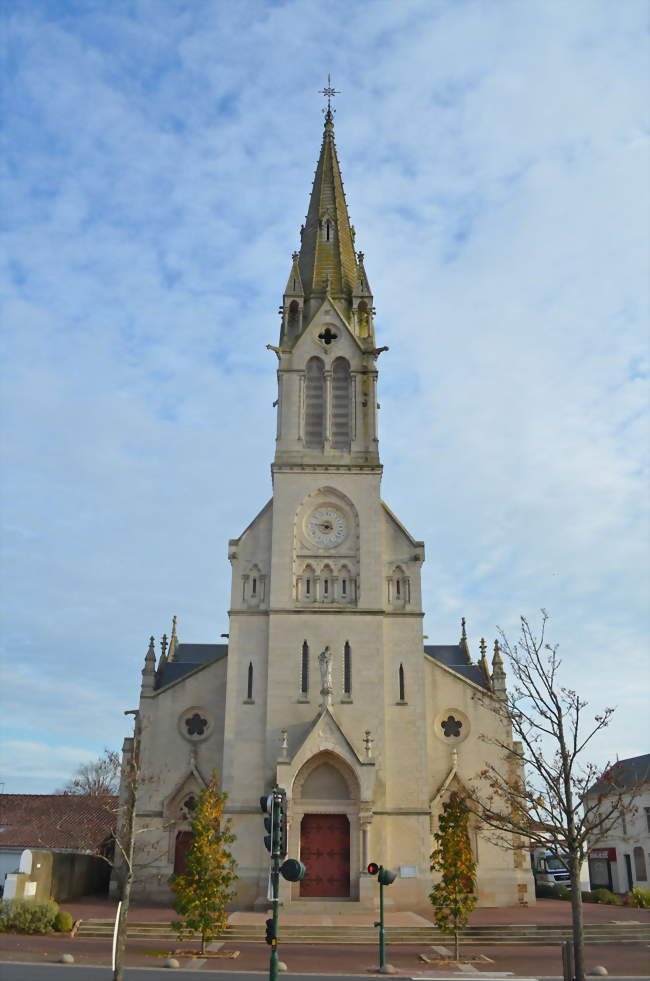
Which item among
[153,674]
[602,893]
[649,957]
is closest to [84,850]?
[153,674]

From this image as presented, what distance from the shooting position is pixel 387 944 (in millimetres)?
27031

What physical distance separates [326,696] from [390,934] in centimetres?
975

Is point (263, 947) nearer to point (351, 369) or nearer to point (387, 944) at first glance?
point (387, 944)

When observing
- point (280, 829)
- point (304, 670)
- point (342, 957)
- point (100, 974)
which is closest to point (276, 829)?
→ point (280, 829)

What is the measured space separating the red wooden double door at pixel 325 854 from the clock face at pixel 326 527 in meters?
11.9

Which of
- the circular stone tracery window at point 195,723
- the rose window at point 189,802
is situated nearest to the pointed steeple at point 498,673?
the circular stone tracery window at point 195,723

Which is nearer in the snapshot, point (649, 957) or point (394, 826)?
point (649, 957)

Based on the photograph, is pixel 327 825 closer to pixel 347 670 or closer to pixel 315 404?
→ pixel 347 670

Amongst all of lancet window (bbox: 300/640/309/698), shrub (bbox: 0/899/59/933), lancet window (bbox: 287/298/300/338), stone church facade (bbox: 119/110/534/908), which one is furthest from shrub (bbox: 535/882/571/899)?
lancet window (bbox: 287/298/300/338)

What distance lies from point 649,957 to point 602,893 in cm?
1817

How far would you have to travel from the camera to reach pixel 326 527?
128 ft

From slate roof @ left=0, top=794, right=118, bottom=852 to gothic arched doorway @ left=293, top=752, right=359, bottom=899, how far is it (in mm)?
13457

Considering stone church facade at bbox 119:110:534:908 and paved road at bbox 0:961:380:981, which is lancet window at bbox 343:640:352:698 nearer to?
stone church facade at bbox 119:110:534:908

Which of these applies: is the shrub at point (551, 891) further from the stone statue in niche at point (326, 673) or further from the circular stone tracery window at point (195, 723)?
the circular stone tracery window at point (195, 723)
